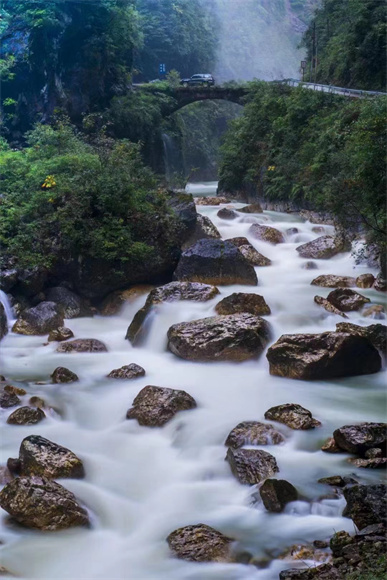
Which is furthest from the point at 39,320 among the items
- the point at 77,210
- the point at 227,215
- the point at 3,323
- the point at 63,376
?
the point at 227,215

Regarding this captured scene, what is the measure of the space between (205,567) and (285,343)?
5.50m

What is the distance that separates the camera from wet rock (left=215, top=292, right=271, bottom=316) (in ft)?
44.2

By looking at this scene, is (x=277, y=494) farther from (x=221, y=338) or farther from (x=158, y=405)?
(x=221, y=338)

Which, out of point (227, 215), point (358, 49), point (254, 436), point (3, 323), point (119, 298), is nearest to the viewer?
point (254, 436)

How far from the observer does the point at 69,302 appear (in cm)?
1531

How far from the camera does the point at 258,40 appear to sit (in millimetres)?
64812

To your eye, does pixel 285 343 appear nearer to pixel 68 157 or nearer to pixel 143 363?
pixel 143 363

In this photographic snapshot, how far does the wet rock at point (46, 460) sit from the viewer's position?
302 inches

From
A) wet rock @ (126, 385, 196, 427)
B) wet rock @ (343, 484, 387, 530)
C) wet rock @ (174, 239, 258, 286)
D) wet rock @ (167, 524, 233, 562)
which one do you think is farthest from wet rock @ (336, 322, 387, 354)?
wet rock @ (167, 524, 233, 562)

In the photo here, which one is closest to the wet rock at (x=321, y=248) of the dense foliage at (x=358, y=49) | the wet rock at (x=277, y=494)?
the dense foliage at (x=358, y=49)

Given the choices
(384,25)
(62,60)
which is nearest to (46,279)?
(62,60)

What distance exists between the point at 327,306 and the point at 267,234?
6887mm

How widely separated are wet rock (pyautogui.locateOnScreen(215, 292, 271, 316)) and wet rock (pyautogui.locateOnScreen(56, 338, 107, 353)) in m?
2.59

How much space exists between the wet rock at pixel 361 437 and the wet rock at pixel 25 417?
4295mm
